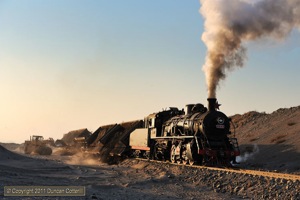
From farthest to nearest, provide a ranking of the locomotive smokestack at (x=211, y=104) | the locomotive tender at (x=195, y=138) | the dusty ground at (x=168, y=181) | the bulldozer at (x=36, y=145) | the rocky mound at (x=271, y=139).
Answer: the bulldozer at (x=36, y=145)
the rocky mound at (x=271, y=139)
the locomotive smokestack at (x=211, y=104)
the locomotive tender at (x=195, y=138)
the dusty ground at (x=168, y=181)

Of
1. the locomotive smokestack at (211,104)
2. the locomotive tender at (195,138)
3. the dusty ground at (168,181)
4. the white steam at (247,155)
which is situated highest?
the locomotive smokestack at (211,104)

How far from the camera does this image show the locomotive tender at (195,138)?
66.8 ft

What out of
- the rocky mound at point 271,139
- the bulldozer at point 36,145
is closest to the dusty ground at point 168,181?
the rocky mound at point 271,139

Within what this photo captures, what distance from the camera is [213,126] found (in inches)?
814

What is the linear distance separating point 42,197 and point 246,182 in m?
7.40

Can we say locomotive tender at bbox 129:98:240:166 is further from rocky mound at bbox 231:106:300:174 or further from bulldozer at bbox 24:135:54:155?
bulldozer at bbox 24:135:54:155

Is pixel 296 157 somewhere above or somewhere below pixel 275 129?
below

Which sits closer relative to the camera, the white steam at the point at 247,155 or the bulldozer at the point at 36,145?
the white steam at the point at 247,155

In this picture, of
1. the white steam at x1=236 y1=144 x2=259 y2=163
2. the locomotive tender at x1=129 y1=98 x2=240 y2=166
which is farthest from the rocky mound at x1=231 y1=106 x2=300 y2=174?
the locomotive tender at x1=129 y1=98 x2=240 y2=166

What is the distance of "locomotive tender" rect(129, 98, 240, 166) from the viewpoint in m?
20.4

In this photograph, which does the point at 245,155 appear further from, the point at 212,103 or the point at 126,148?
the point at 212,103

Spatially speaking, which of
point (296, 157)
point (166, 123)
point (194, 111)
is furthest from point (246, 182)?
point (296, 157)

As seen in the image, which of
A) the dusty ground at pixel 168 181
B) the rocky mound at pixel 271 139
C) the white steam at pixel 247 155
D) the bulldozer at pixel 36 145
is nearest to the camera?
the dusty ground at pixel 168 181

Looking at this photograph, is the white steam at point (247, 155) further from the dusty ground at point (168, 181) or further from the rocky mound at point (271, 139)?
the dusty ground at point (168, 181)
